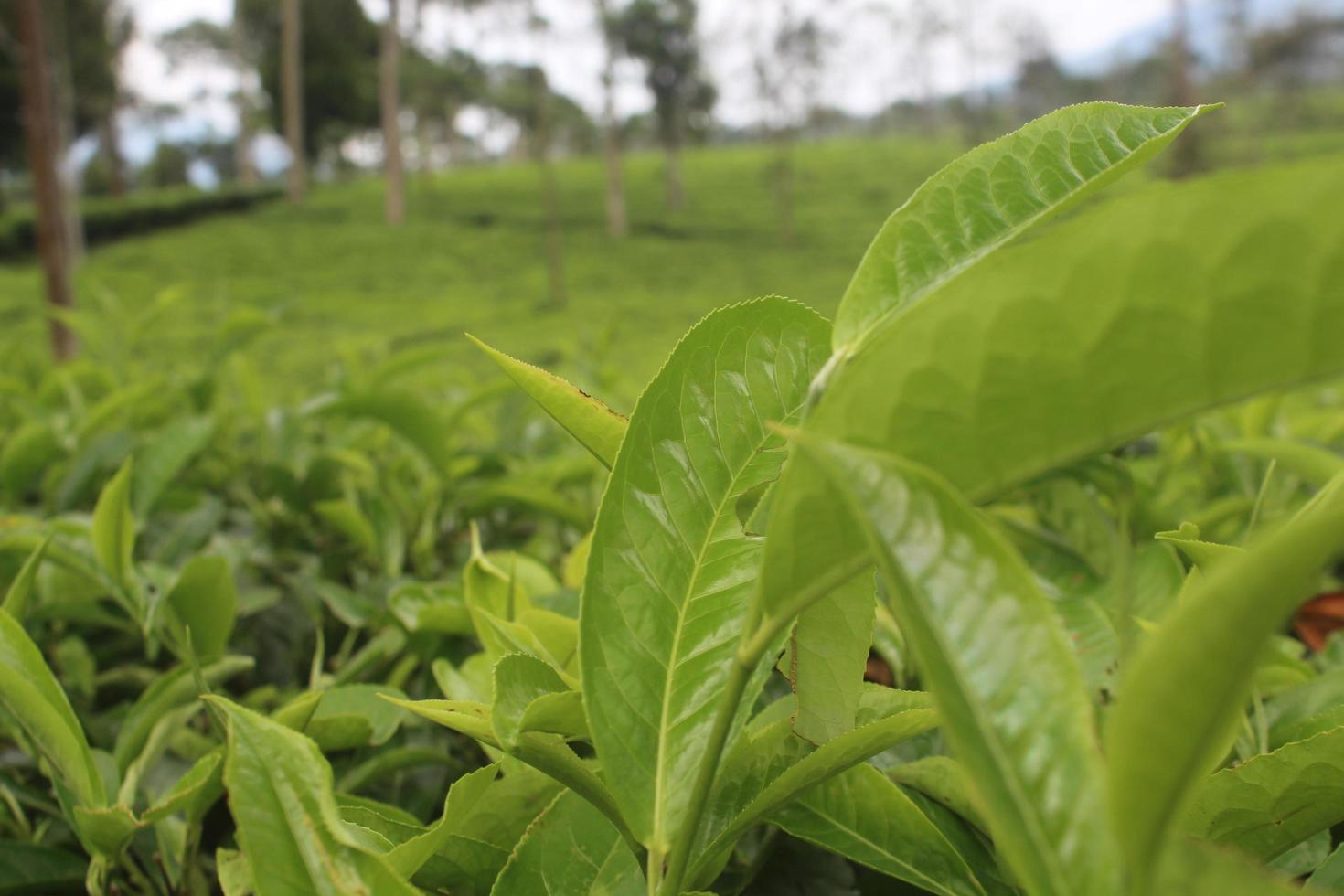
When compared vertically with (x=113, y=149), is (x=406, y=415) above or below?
below

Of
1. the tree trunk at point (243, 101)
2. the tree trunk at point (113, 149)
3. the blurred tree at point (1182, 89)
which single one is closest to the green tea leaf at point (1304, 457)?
the blurred tree at point (1182, 89)

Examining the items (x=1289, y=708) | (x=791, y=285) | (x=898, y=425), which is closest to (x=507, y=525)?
(x=1289, y=708)

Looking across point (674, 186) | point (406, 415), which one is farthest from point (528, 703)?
point (674, 186)

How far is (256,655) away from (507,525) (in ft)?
1.34

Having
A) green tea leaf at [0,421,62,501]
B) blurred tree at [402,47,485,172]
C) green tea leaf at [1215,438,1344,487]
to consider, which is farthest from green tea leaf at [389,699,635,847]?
blurred tree at [402,47,485,172]

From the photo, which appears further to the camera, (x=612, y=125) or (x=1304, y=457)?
(x=612, y=125)

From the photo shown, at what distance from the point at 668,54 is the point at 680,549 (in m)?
24.6

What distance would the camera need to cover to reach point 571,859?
15.4 inches

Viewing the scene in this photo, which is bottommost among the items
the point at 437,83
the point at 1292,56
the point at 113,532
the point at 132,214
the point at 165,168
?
the point at 132,214

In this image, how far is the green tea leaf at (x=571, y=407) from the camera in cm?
38

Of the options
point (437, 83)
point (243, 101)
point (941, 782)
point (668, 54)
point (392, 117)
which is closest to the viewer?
point (941, 782)

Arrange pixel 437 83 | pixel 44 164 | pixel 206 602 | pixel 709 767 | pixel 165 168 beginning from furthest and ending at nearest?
pixel 165 168 < pixel 437 83 < pixel 44 164 < pixel 206 602 < pixel 709 767

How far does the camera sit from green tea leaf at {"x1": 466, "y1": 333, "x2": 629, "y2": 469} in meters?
0.38

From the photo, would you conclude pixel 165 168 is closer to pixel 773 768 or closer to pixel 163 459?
pixel 163 459
